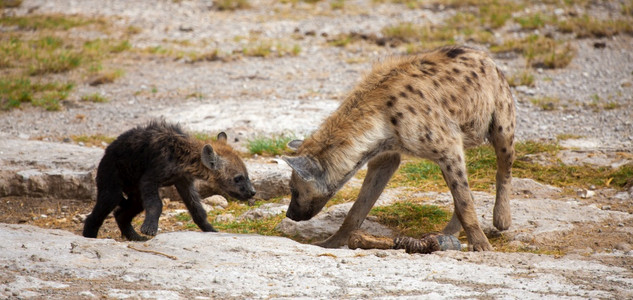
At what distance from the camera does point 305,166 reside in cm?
421

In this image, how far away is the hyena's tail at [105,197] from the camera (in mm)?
4617

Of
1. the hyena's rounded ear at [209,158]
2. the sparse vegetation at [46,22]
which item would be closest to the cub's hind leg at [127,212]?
the hyena's rounded ear at [209,158]

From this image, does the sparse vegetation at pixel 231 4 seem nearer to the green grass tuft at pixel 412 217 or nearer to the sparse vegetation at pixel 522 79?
the sparse vegetation at pixel 522 79

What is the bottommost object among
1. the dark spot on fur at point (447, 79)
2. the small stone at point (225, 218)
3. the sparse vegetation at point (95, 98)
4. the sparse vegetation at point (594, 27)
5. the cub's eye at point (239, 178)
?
the small stone at point (225, 218)

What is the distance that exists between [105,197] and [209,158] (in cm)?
69

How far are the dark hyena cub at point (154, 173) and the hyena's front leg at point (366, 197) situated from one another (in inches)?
25.4

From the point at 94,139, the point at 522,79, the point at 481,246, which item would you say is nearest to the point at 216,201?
the point at 94,139

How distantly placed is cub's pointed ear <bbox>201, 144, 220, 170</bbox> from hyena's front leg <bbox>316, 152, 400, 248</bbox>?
859mm

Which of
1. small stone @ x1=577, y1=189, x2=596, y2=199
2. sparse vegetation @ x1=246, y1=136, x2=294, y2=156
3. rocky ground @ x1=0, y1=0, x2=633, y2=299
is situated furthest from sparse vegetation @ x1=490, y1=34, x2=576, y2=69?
sparse vegetation @ x1=246, y1=136, x2=294, y2=156

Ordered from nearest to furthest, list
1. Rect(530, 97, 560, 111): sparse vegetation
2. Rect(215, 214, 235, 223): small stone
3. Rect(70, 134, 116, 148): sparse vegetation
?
Rect(215, 214, 235, 223): small stone
Rect(70, 134, 116, 148): sparse vegetation
Rect(530, 97, 560, 111): sparse vegetation

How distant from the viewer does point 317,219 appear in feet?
16.8

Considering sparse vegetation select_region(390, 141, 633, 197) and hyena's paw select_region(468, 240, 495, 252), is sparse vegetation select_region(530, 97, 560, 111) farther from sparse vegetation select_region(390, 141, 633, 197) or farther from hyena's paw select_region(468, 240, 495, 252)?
hyena's paw select_region(468, 240, 495, 252)

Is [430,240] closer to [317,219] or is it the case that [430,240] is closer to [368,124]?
[368,124]

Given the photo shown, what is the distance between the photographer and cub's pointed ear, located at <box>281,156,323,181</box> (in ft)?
13.6
